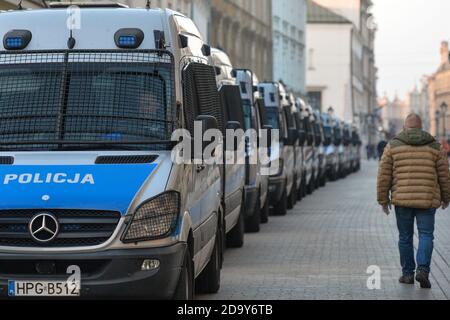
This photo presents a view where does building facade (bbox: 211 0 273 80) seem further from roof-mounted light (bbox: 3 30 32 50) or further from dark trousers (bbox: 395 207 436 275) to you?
roof-mounted light (bbox: 3 30 32 50)

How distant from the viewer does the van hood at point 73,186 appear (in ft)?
28.0

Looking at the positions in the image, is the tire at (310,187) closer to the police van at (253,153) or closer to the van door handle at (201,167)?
the police van at (253,153)

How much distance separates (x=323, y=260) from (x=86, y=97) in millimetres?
5862

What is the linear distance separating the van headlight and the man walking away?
382 cm

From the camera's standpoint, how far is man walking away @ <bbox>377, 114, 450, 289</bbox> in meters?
12.0

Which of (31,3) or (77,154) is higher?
(31,3)

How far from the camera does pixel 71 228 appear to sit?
8.52 m

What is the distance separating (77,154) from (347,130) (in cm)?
5342

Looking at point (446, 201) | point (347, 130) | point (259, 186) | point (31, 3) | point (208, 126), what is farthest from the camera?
point (347, 130)

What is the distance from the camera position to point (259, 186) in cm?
1938

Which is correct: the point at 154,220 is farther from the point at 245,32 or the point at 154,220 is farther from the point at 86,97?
the point at 245,32

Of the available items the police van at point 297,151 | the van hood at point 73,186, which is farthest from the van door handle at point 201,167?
the police van at point 297,151
